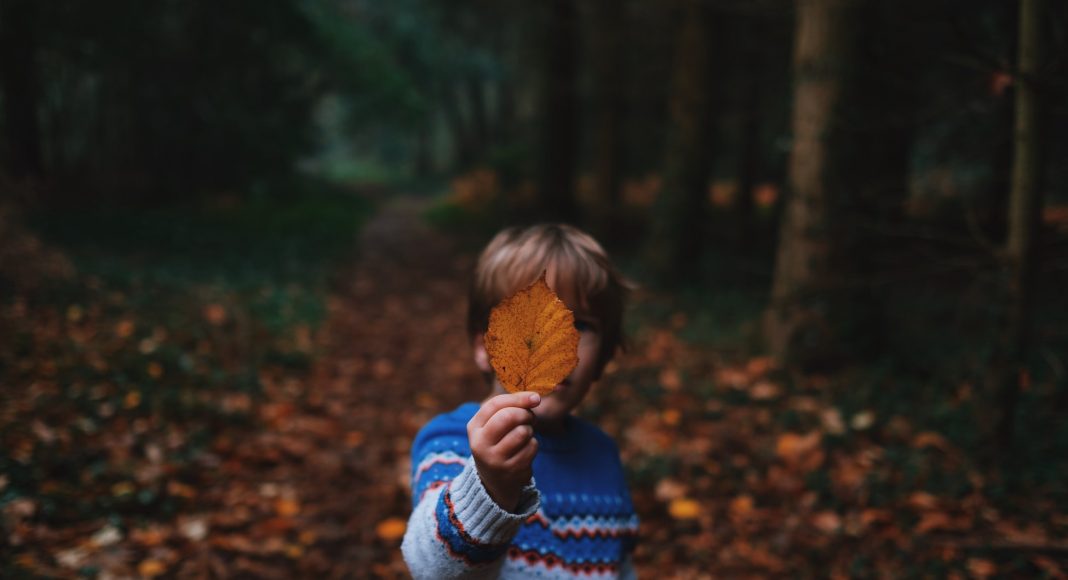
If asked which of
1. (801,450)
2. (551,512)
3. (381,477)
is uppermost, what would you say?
(551,512)

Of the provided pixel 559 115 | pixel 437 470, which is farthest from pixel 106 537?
pixel 559 115

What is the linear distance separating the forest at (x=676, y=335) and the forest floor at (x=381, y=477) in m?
0.02

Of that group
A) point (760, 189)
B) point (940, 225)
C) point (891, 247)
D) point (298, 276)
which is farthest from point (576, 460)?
point (760, 189)

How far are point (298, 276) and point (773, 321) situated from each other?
22.0 feet

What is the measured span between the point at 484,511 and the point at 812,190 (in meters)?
4.09

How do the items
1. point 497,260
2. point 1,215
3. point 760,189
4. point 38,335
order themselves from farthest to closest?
1. point 760,189
2. point 1,215
3. point 38,335
4. point 497,260

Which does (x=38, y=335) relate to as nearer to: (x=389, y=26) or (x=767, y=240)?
(x=767, y=240)

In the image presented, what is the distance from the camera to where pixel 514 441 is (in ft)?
2.90

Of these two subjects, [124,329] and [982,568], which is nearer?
[982,568]

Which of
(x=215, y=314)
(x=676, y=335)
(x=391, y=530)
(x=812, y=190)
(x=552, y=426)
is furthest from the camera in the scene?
(x=676, y=335)

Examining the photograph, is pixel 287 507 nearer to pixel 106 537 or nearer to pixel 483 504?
pixel 106 537

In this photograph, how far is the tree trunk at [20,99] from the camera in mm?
8742

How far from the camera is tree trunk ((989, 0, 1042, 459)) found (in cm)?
257

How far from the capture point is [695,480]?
11.5ft
